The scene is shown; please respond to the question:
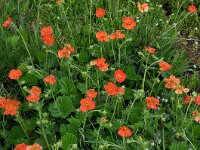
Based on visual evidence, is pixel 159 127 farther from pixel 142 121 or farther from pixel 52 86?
pixel 52 86

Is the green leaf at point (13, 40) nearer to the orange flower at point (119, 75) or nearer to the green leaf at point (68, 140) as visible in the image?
the orange flower at point (119, 75)

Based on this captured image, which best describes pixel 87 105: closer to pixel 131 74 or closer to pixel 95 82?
pixel 95 82

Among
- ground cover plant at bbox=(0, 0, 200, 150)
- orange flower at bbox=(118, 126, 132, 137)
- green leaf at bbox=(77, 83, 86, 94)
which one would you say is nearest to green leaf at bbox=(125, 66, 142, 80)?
ground cover plant at bbox=(0, 0, 200, 150)

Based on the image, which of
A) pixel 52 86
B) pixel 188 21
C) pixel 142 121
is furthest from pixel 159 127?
pixel 188 21

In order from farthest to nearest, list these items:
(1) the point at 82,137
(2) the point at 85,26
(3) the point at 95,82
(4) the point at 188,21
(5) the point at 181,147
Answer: (4) the point at 188,21 < (2) the point at 85,26 < (3) the point at 95,82 < (1) the point at 82,137 < (5) the point at 181,147

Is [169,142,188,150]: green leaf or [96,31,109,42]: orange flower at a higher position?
[96,31,109,42]: orange flower

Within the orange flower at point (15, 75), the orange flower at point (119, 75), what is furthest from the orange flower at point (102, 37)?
the orange flower at point (15, 75)

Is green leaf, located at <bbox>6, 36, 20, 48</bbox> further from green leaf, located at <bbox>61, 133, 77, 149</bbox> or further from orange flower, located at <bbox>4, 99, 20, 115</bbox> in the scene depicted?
green leaf, located at <bbox>61, 133, 77, 149</bbox>

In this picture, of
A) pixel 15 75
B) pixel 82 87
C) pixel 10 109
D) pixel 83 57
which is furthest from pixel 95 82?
pixel 10 109
